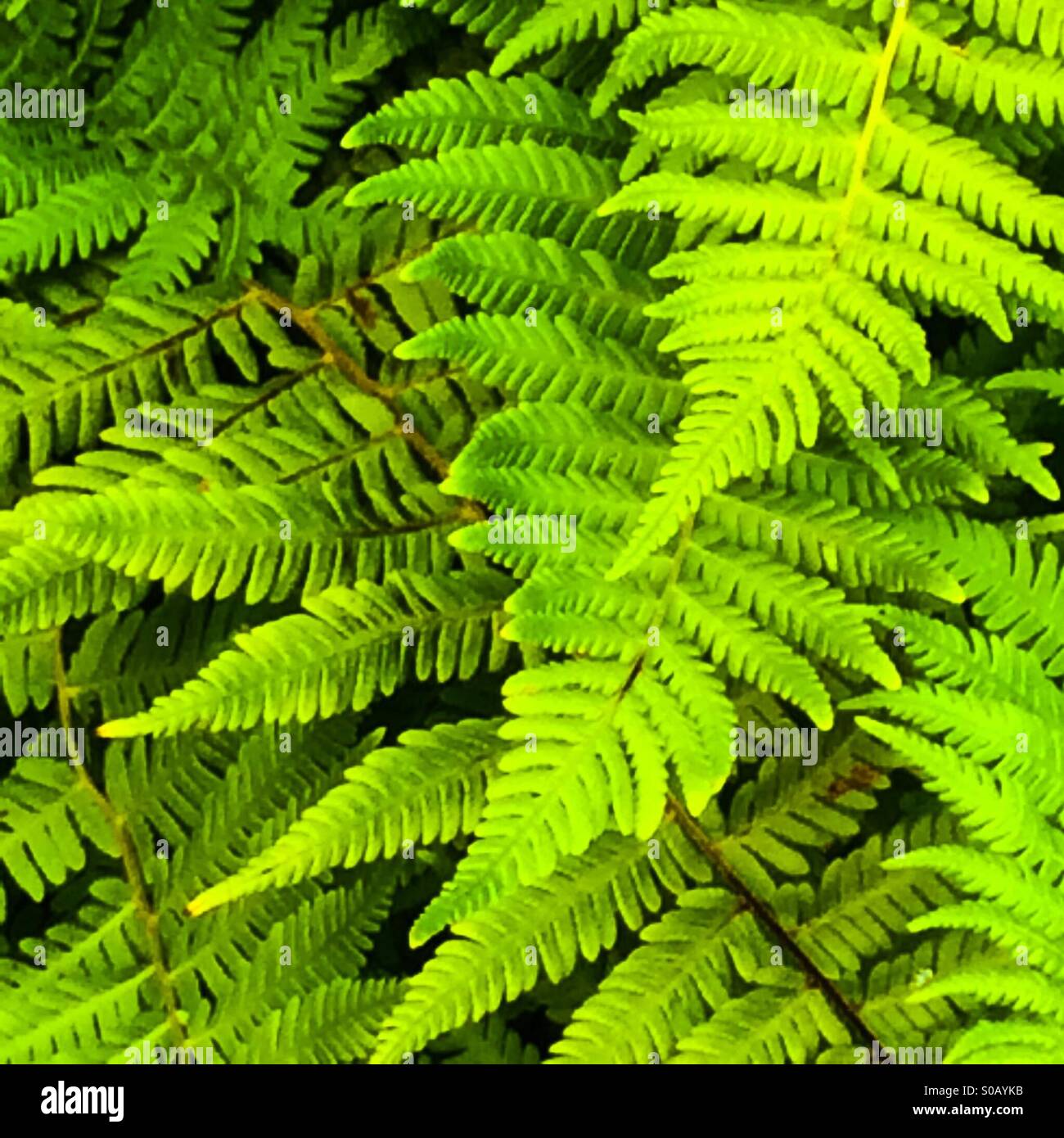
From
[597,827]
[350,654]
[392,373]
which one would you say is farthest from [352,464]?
[597,827]

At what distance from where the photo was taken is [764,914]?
120 centimetres

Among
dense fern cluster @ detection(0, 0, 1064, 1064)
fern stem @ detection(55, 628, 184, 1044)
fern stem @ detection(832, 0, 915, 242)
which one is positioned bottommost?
fern stem @ detection(55, 628, 184, 1044)

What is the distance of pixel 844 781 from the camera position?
125 centimetres

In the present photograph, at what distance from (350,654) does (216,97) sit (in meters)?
0.68

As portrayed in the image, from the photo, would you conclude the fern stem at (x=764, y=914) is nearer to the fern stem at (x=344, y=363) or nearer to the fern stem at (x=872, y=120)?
the fern stem at (x=344, y=363)

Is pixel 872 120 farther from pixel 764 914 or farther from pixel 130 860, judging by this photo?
pixel 130 860

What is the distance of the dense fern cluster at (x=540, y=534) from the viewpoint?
103 centimetres

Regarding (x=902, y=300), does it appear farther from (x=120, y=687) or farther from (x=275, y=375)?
(x=120, y=687)

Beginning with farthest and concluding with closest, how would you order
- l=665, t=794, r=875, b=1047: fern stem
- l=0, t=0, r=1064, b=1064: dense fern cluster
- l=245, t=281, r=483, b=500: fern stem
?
1. l=245, t=281, r=483, b=500: fern stem
2. l=665, t=794, r=875, b=1047: fern stem
3. l=0, t=0, r=1064, b=1064: dense fern cluster

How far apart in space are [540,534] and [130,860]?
1.93 feet

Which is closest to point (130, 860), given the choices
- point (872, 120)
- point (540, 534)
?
point (540, 534)

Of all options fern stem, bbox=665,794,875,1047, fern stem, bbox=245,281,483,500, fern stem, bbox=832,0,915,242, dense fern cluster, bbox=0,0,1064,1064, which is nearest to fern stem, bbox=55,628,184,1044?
dense fern cluster, bbox=0,0,1064,1064

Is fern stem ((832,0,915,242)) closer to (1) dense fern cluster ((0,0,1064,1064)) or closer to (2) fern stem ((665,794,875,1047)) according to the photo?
(1) dense fern cluster ((0,0,1064,1064))

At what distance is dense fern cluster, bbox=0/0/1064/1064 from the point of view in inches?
40.5
